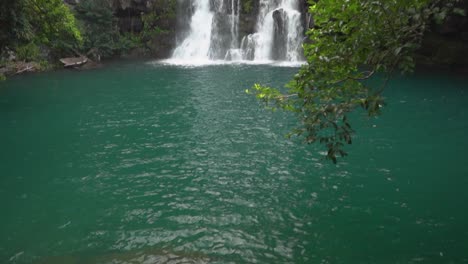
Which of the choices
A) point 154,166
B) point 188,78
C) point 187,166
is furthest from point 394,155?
point 188,78

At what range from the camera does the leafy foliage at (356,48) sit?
5.75m

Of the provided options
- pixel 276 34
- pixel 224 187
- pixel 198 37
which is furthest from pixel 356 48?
pixel 198 37

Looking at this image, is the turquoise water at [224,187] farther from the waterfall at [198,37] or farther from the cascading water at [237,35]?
the waterfall at [198,37]

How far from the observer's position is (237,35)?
1975 inches

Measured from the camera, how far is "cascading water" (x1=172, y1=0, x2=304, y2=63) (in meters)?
46.2

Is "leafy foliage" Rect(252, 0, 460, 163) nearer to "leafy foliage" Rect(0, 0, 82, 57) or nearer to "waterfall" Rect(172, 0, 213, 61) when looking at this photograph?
"leafy foliage" Rect(0, 0, 82, 57)

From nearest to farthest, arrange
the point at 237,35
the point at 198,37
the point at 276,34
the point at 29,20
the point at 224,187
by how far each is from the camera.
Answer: the point at 224,187
the point at 29,20
the point at 276,34
the point at 237,35
the point at 198,37

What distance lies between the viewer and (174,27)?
181 ft

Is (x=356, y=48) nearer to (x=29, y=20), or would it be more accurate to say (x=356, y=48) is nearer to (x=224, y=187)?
(x=224, y=187)

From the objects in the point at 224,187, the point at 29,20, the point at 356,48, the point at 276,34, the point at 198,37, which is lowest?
the point at 224,187

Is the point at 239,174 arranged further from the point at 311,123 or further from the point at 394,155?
the point at 311,123

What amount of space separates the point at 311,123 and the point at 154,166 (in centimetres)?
1021

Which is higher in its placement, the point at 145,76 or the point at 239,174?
the point at 145,76

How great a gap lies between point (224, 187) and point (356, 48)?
840 cm
